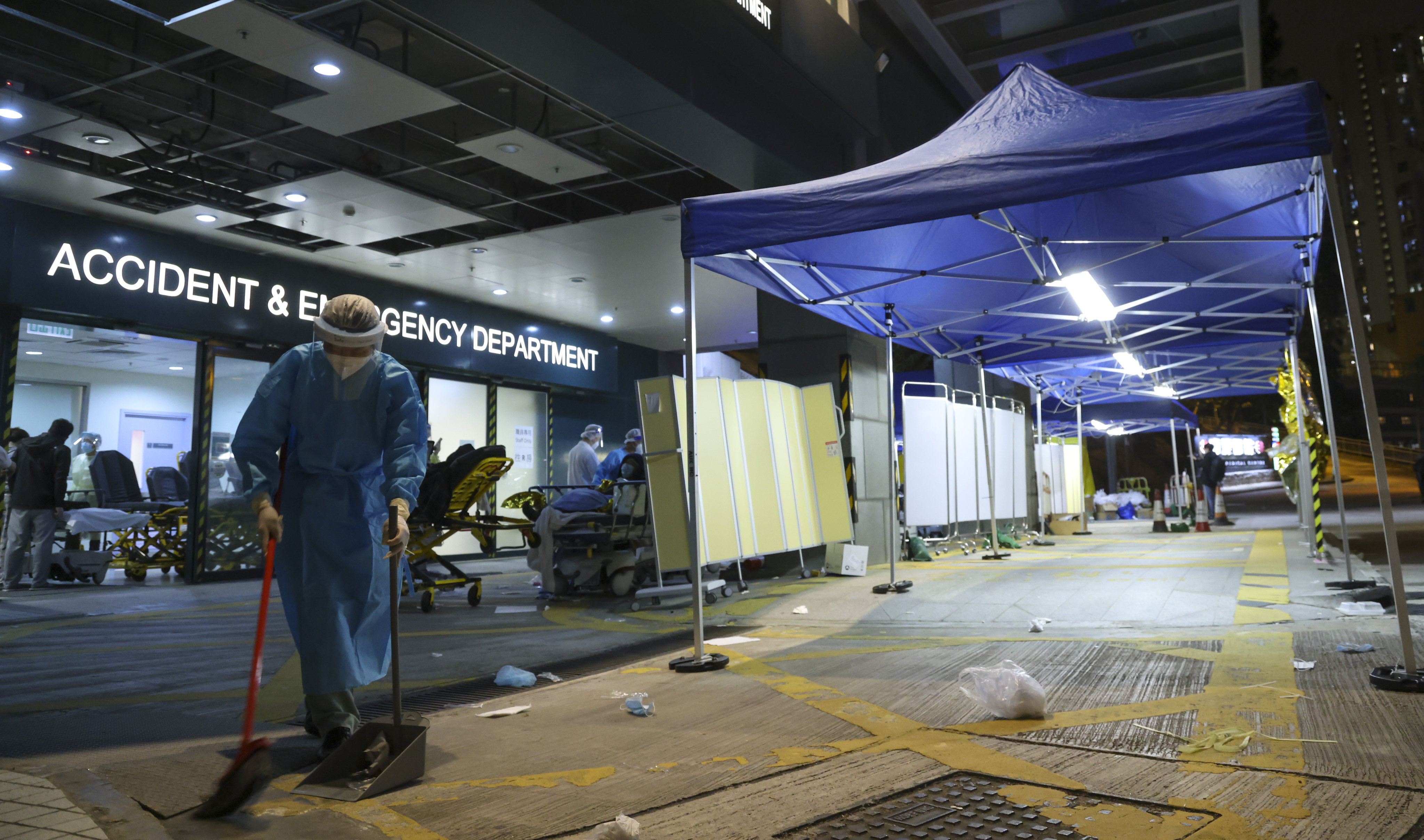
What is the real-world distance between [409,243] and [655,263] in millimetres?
3785

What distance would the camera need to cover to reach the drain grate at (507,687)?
4070 mm

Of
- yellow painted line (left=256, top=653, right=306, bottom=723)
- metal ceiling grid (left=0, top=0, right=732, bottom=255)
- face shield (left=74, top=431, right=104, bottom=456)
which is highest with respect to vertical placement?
metal ceiling grid (left=0, top=0, right=732, bottom=255)

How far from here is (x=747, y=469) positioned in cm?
838

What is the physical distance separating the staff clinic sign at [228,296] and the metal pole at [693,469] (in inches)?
367

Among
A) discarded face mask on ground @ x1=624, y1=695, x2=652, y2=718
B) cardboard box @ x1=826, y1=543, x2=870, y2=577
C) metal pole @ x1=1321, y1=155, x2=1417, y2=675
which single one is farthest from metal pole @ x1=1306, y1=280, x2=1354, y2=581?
discarded face mask on ground @ x1=624, y1=695, x2=652, y2=718

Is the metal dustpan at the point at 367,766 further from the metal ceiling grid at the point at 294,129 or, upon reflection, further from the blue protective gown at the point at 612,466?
the blue protective gown at the point at 612,466

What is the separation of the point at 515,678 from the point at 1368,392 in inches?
172

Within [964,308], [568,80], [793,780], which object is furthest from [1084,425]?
[793,780]

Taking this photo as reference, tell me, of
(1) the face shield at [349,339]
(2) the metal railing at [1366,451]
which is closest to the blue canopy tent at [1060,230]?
(1) the face shield at [349,339]

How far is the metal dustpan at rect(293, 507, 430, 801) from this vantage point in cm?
272

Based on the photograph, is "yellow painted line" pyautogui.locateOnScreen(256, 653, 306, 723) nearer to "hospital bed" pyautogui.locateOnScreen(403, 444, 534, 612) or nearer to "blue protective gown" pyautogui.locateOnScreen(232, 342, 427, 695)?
"blue protective gown" pyautogui.locateOnScreen(232, 342, 427, 695)

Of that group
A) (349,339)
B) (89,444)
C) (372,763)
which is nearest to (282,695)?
(372,763)

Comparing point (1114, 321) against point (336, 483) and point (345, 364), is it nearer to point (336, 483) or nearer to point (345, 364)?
point (345, 364)

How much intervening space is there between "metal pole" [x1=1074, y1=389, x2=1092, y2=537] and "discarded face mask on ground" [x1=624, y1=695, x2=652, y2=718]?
13.4 m
